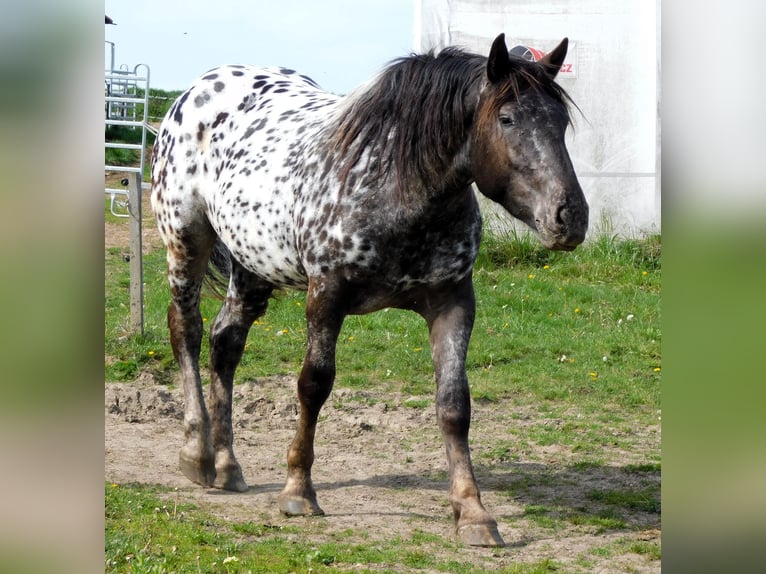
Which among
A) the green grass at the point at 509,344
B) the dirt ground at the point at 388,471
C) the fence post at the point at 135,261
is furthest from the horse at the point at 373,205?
the fence post at the point at 135,261

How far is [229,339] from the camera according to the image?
218 inches

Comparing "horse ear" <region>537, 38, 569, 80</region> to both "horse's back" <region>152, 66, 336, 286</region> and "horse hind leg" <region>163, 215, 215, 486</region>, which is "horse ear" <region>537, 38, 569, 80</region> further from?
"horse hind leg" <region>163, 215, 215, 486</region>

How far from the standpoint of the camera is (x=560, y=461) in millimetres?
5719

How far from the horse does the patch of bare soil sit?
25 centimetres

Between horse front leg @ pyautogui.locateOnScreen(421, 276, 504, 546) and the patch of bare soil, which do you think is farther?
the patch of bare soil

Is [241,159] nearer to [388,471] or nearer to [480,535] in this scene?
[388,471]

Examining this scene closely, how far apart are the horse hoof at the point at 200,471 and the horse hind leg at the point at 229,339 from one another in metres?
0.07

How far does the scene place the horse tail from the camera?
5.91 m

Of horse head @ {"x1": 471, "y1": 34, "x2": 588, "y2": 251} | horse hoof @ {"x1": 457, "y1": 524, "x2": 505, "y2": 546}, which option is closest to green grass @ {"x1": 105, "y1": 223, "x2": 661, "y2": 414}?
horse hoof @ {"x1": 457, "y1": 524, "x2": 505, "y2": 546}

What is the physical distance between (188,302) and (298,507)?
166cm

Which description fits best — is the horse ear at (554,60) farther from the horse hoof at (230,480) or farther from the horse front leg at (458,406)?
the horse hoof at (230,480)
